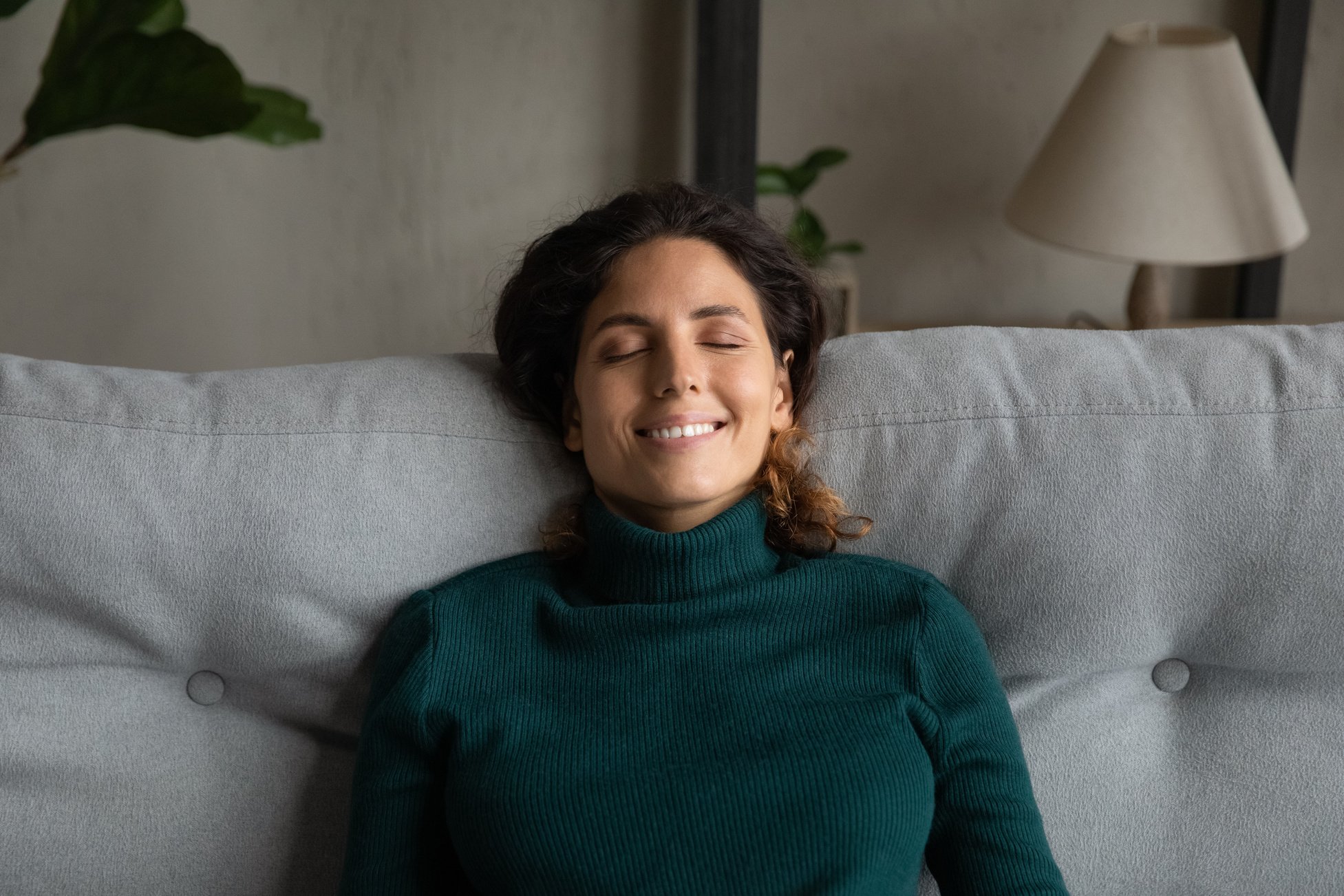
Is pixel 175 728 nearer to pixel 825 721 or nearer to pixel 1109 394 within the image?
pixel 825 721

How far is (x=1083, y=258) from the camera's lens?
8.31 feet

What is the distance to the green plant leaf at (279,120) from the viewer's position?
195 centimetres

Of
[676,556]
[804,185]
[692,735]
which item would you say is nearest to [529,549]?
[676,556]

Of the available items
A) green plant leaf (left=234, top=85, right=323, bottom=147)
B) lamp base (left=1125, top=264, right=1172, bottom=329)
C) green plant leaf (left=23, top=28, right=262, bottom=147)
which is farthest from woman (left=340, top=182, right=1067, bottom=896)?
lamp base (left=1125, top=264, right=1172, bottom=329)

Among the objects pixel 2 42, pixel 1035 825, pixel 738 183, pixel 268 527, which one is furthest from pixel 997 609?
pixel 2 42

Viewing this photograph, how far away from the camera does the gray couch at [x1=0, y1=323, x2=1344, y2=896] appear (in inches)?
41.5

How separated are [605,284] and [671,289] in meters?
0.08

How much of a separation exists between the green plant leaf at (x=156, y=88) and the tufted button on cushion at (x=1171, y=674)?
4.73ft

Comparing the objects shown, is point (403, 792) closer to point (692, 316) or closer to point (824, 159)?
point (692, 316)

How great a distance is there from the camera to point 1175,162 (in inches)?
71.8

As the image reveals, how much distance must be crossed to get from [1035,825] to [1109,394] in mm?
401

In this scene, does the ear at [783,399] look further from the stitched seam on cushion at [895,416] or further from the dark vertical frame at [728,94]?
the dark vertical frame at [728,94]

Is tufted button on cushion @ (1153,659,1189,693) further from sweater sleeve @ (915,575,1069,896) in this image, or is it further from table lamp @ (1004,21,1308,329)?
table lamp @ (1004,21,1308,329)

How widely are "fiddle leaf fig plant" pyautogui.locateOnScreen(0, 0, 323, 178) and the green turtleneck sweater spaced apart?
1.04 metres
